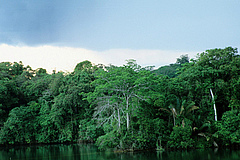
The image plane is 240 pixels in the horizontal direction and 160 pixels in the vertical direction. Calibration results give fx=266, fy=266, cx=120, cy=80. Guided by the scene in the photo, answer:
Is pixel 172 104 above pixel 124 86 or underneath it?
underneath

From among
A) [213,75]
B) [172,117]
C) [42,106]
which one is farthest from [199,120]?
[42,106]

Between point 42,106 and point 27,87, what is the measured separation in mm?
3308

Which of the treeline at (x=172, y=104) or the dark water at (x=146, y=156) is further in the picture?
the treeline at (x=172, y=104)

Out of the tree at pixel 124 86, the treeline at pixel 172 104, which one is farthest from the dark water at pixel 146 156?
the tree at pixel 124 86

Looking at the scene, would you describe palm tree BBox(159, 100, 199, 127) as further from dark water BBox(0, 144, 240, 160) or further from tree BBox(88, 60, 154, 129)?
dark water BBox(0, 144, 240, 160)

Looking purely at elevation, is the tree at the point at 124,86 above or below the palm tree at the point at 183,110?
above

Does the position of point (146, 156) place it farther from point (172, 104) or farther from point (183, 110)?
point (172, 104)

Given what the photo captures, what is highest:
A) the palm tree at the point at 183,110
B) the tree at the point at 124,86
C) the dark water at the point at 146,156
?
the tree at the point at 124,86

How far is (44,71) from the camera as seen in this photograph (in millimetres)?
38781

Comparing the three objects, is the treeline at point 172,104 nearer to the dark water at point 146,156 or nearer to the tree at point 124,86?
the tree at point 124,86

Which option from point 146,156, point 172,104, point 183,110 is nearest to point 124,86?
point 172,104

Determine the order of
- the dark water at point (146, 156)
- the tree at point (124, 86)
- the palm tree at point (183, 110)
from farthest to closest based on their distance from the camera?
the palm tree at point (183, 110), the tree at point (124, 86), the dark water at point (146, 156)

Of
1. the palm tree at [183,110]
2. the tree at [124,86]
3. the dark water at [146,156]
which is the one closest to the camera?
the dark water at [146,156]

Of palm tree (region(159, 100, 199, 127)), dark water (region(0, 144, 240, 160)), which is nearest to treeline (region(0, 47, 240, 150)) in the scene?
palm tree (region(159, 100, 199, 127))
